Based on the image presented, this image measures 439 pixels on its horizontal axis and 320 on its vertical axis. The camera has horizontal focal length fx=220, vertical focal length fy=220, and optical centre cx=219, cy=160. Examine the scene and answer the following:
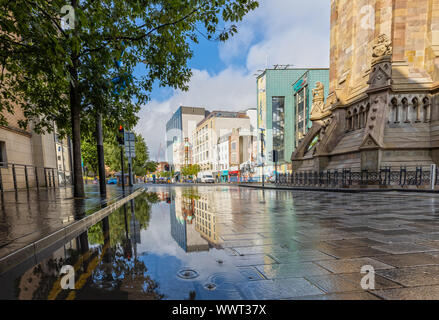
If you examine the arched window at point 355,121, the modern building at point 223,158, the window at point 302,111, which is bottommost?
the modern building at point 223,158

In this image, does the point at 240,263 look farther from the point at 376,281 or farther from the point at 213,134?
the point at 213,134

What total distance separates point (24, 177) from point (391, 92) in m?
26.2

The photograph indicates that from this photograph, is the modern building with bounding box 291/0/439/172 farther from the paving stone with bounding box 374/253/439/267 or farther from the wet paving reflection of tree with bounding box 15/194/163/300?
the wet paving reflection of tree with bounding box 15/194/163/300

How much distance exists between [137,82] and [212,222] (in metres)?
7.13

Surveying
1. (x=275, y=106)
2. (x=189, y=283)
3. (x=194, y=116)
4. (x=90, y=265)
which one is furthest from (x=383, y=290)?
(x=194, y=116)

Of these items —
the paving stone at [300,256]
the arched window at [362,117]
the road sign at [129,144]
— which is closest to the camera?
the paving stone at [300,256]

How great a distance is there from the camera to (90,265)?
2721mm

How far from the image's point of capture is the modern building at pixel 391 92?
48.3ft

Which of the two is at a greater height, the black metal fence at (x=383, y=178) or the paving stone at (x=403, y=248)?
the paving stone at (x=403, y=248)

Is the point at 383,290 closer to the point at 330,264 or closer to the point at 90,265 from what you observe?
the point at 330,264

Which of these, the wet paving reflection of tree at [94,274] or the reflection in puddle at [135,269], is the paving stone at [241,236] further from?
the wet paving reflection of tree at [94,274]

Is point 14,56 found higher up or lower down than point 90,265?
higher up

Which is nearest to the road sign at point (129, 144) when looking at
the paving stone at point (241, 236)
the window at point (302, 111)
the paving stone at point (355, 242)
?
the paving stone at point (241, 236)

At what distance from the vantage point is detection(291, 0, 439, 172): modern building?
1473 centimetres
